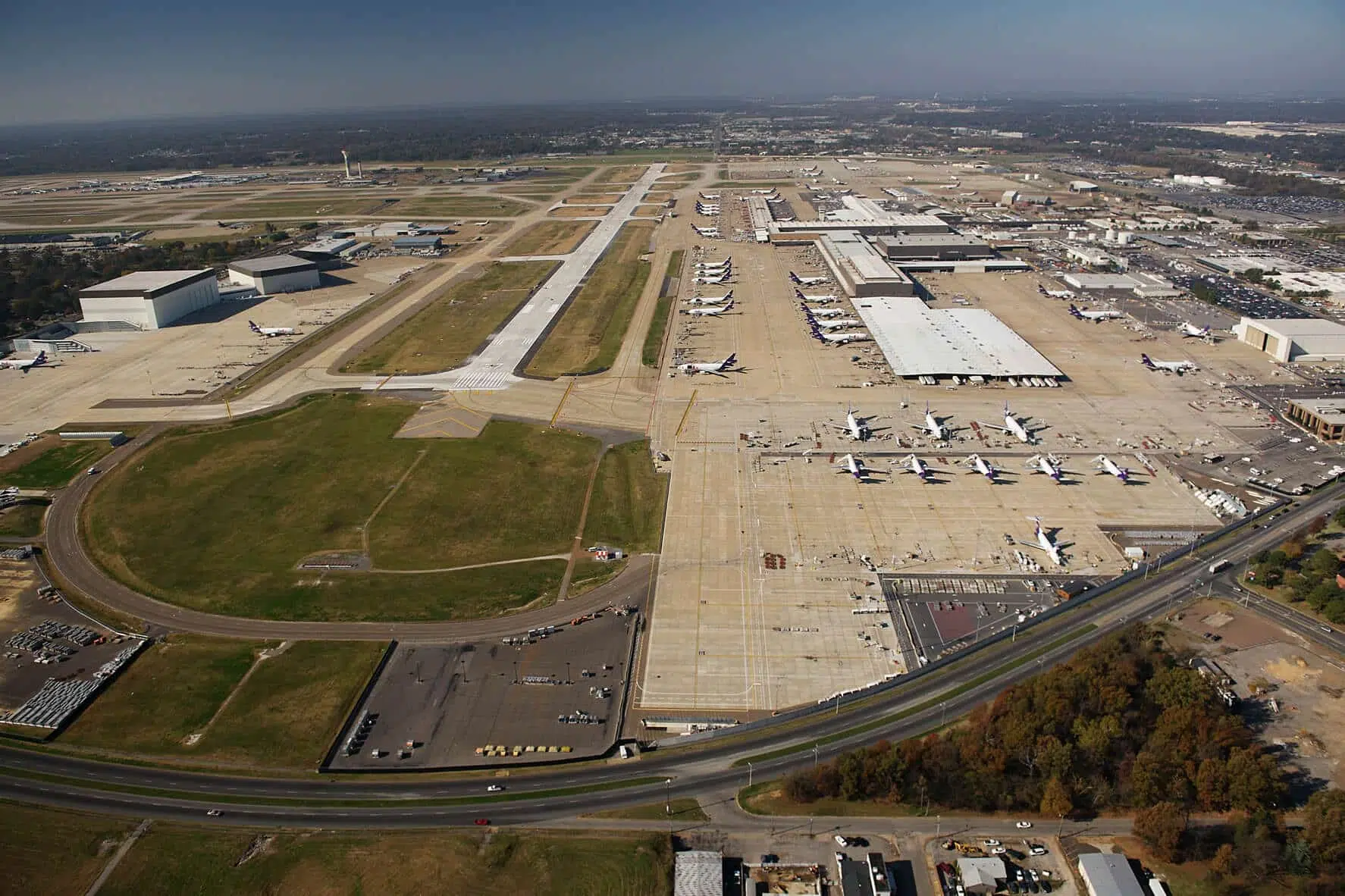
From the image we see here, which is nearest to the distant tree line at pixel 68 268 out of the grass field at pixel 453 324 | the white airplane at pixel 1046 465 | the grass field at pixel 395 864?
the grass field at pixel 453 324

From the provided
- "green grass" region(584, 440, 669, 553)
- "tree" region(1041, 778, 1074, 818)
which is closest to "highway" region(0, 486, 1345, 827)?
"tree" region(1041, 778, 1074, 818)

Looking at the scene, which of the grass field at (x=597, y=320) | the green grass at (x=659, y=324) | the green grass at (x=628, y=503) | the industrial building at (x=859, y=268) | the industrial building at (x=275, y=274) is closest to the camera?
the green grass at (x=628, y=503)

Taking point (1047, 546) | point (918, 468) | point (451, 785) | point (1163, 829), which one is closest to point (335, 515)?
point (451, 785)

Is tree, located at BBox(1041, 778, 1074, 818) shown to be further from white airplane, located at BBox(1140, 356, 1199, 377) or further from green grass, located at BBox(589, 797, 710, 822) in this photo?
white airplane, located at BBox(1140, 356, 1199, 377)

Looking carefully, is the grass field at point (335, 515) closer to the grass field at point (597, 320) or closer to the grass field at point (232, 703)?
the grass field at point (232, 703)

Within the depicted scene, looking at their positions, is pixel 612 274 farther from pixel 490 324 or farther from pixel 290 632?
pixel 290 632

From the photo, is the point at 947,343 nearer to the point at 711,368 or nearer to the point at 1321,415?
the point at 711,368
